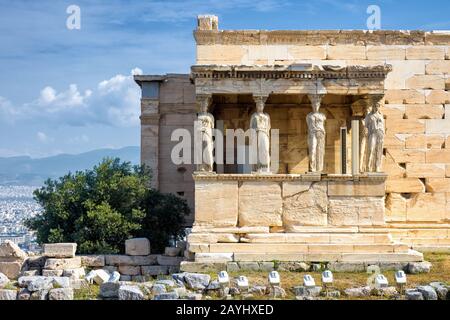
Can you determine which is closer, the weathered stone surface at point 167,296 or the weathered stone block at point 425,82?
the weathered stone surface at point 167,296

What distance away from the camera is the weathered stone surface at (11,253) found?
20.5 m

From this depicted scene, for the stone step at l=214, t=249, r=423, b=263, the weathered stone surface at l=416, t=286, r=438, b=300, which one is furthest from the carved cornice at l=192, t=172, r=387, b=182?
the weathered stone surface at l=416, t=286, r=438, b=300

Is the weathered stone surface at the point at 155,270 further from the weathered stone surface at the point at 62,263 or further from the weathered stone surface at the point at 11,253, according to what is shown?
the weathered stone surface at the point at 11,253

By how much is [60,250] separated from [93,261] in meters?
0.83

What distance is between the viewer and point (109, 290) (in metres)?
16.0

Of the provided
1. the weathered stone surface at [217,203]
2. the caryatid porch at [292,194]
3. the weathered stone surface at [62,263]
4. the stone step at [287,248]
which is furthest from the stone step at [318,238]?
the weathered stone surface at [62,263]

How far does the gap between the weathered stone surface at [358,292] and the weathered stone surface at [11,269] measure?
8.02 meters

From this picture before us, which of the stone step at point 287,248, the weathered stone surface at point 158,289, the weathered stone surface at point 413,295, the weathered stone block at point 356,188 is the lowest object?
the weathered stone surface at point 413,295

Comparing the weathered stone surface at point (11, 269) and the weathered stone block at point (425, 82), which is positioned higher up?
the weathered stone block at point (425, 82)

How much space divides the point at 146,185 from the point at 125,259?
227 cm

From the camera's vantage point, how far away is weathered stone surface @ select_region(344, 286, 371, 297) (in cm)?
1569

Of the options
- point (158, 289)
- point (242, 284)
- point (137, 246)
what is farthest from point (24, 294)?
point (137, 246)

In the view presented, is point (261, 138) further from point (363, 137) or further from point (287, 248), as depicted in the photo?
point (363, 137)

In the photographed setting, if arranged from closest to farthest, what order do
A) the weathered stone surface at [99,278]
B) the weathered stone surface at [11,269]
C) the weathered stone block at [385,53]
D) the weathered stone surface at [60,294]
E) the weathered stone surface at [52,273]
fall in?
the weathered stone surface at [60,294]
the weathered stone surface at [99,278]
the weathered stone surface at [52,273]
the weathered stone surface at [11,269]
the weathered stone block at [385,53]
